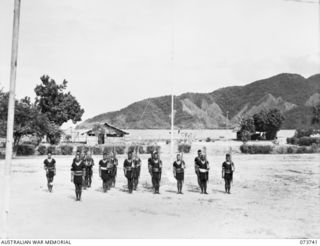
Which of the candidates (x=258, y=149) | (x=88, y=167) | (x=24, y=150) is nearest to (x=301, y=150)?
(x=258, y=149)

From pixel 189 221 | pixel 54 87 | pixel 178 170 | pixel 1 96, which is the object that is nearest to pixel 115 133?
pixel 54 87

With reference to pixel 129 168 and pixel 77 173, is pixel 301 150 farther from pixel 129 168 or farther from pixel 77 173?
pixel 77 173

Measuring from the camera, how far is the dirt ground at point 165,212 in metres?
9.50

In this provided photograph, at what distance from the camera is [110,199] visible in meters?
14.1

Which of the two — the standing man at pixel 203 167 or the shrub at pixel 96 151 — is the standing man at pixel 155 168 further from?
the shrub at pixel 96 151

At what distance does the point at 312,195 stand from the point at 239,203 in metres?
4.17

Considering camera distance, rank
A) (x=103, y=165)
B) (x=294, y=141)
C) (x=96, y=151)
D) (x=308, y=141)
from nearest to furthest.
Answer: (x=103, y=165), (x=96, y=151), (x=308, y=141), (x=294, y=141)

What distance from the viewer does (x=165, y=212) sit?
1196cm

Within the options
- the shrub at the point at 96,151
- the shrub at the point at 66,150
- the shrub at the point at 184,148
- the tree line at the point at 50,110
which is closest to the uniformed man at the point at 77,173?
the tree line at the point at 50,110

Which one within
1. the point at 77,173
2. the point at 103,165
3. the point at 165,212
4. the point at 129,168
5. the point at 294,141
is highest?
the point at 294,141

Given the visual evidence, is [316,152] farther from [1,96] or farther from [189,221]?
[189,221]

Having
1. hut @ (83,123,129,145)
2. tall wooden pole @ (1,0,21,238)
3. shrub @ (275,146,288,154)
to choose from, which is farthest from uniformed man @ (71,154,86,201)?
hut @ (83,123,129,145)

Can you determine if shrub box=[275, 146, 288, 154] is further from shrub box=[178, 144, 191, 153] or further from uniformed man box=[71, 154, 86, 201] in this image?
uniformed man box=[71, 154, 86, 201]

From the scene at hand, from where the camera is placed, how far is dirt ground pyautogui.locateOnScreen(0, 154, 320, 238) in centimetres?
950
